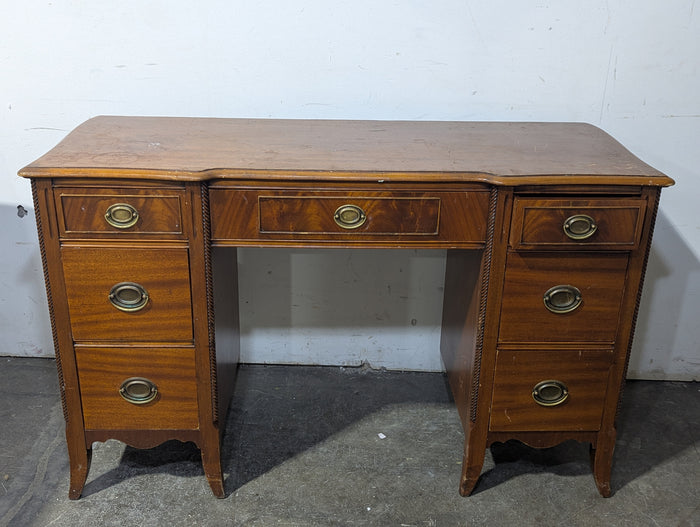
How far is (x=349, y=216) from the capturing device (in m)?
1.68

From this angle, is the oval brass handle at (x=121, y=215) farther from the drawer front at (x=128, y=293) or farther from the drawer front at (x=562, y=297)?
the drawer front at (x=562, y=297)

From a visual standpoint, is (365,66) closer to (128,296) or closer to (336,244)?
(336,244)

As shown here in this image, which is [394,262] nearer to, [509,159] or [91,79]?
[509,159]

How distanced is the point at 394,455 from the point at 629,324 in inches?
30.8

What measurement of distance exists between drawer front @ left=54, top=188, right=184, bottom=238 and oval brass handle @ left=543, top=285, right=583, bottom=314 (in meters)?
0.89

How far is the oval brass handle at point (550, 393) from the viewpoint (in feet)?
6.10

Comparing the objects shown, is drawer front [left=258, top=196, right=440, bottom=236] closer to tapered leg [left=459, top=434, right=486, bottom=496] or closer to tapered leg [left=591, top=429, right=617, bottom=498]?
tapered leg [left=459, top=434, right=486, bottom=496]

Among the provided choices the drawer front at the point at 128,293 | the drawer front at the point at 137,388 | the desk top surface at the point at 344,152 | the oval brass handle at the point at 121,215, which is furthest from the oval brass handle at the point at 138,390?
the desk top surface at the point at 344,152

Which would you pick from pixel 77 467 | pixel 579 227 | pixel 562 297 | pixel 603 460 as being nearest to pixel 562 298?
pixel 562 297

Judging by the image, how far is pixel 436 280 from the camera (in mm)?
2455

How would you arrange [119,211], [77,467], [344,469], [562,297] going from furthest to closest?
1. [344,469]
2. [77,467]
3. [562,297]
4. [119,211]

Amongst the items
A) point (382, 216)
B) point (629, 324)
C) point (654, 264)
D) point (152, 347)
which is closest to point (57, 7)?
point (152, 347)

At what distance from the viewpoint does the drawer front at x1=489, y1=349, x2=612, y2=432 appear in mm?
1836

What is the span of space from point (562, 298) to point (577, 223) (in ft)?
0.67
